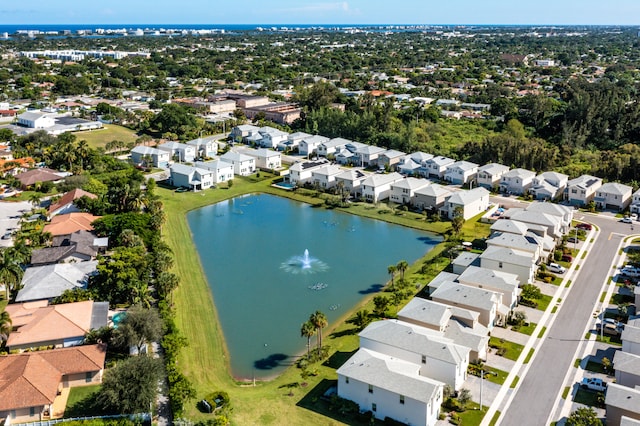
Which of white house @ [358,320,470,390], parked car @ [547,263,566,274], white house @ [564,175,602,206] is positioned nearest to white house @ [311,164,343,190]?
white house @ [564,175,602,206]

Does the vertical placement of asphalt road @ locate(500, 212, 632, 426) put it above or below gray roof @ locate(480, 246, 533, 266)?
below

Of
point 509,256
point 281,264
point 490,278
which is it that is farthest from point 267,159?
point 490,278

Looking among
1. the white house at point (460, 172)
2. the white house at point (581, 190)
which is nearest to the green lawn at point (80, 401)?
the white house at point (460, 172)

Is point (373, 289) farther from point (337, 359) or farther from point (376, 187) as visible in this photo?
point (376, 187)

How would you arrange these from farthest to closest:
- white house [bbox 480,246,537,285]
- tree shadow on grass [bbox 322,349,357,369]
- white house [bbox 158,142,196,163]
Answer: white house [bbox 158,142,196,163] → white house [bbox 480,246,537,285] → tree shadow on grass [bbox 322,349,357,369]

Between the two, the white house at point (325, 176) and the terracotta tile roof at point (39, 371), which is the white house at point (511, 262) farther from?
the terracotta tile roof at point (39, 371)

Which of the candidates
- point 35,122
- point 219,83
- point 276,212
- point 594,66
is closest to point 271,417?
point 276,212

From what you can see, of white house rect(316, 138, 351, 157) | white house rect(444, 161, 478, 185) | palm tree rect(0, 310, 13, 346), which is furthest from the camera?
white house rect(316, 138, 351, 157)

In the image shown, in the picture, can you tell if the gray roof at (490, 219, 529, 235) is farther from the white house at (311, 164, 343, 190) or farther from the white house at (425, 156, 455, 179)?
the white house at (311, 164, 343, 190)
